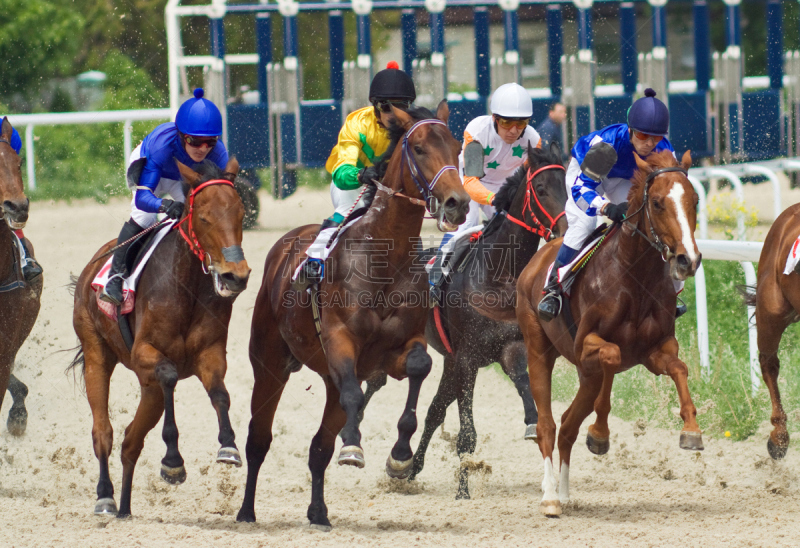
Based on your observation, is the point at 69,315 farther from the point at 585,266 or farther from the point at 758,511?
the point at 758,511

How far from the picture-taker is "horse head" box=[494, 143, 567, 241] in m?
5.77

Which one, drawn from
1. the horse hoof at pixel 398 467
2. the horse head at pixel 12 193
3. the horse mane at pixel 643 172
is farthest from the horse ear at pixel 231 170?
the horse mane at pixel 643 172

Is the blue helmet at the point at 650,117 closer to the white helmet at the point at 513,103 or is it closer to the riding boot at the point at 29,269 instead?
the white helmet at the point at 513,103

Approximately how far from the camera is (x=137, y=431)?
5102mm

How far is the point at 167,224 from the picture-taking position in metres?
5.25

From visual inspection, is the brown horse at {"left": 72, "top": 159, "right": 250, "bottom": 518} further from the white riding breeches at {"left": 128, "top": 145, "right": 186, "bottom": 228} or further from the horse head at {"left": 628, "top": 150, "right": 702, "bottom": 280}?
the horse head at {"left": 628, "top": 150, "right": 702, "bottom": 280}

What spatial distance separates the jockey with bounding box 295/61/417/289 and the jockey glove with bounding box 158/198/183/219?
648 mm

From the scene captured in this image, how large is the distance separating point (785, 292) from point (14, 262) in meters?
4.30

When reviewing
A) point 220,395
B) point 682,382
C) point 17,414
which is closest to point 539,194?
point 682,382

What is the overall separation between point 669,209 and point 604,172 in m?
0.62

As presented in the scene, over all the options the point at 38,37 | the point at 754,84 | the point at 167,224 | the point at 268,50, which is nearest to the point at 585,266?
the point at 167,224

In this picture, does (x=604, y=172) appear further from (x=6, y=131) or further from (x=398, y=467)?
(x=6, y=131)

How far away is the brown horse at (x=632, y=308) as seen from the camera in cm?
442

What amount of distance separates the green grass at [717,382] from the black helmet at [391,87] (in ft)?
8.75
